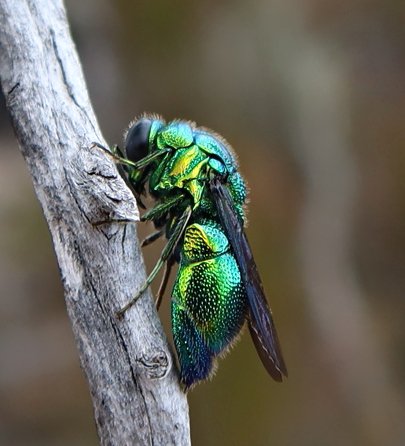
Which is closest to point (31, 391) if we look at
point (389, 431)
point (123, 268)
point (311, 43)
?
point (389, 431)

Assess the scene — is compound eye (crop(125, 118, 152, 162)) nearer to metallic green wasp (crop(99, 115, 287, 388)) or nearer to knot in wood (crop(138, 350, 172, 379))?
metallic green wasp (crop(99, 115, 287, 388))

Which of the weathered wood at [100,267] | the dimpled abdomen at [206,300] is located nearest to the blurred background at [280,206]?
the dimpled abdomen at [206,300]

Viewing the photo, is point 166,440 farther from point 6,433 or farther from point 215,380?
point 6,433

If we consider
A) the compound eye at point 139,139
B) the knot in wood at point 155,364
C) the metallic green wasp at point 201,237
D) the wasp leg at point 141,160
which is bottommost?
the knot in wood at point 155,364

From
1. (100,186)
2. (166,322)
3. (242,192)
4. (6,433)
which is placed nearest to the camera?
(100,186)

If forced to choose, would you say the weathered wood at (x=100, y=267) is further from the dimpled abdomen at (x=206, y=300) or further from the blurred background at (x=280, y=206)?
the blurred background at (x=280, y=206)

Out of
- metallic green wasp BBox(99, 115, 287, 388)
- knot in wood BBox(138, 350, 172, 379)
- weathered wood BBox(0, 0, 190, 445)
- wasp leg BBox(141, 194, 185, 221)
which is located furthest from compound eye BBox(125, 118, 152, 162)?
knot in wood BBox(138, 350, 172, 379)
